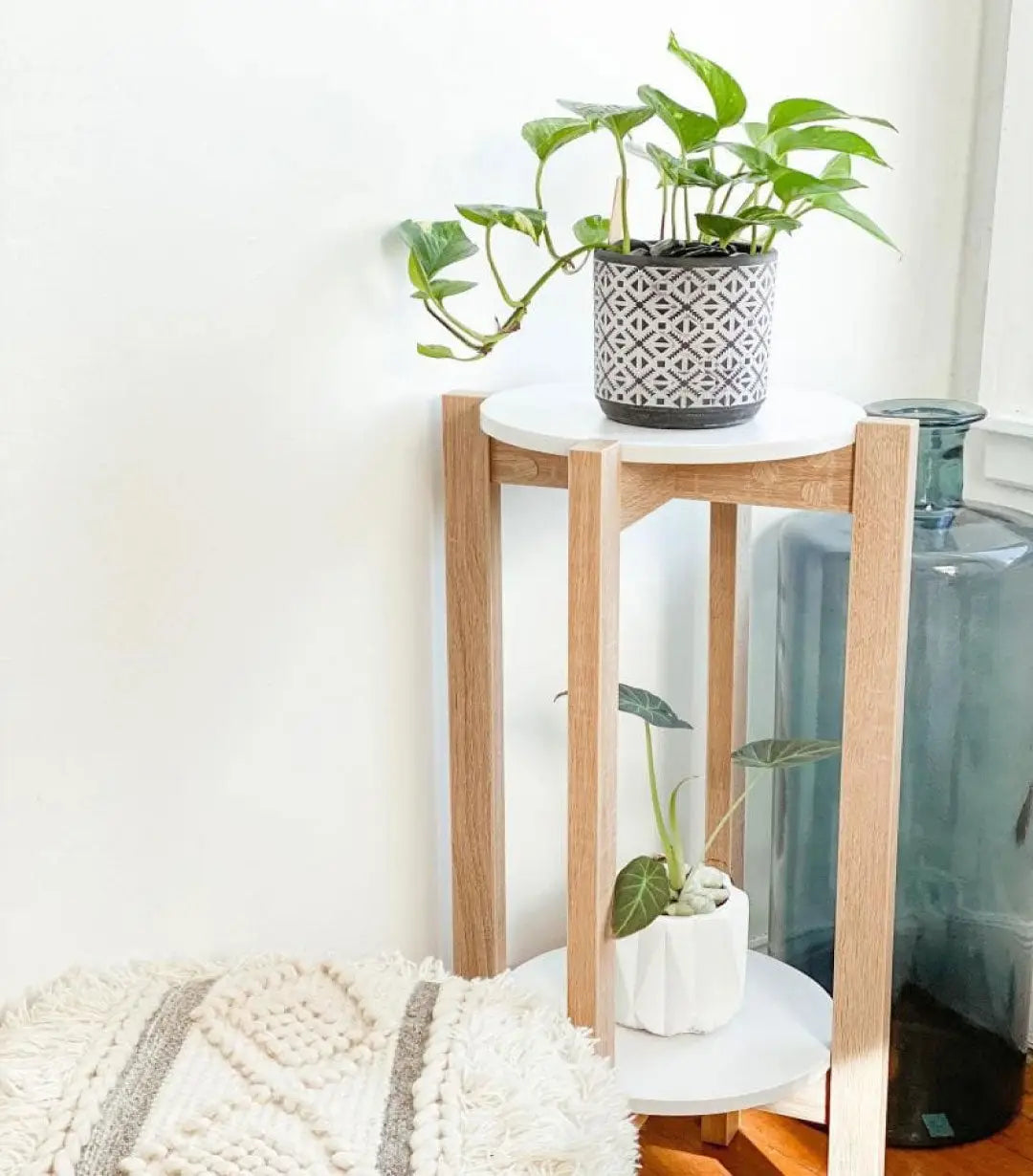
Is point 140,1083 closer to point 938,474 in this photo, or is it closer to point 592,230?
point 592,230

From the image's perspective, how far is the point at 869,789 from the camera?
1.22 m

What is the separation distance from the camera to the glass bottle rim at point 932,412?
1.36m

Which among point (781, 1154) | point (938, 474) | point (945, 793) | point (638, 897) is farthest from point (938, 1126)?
point (938, 474)

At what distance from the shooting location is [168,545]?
1.09m

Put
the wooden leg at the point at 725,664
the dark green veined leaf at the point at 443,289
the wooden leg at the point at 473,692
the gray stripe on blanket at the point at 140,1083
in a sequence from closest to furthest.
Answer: the gray stripe on blanket at the point at 140,1083, the dark green veined leaf at the point at 443,289, the wooden leg at the point at 473,692, the wooden leg at the point at 725,664

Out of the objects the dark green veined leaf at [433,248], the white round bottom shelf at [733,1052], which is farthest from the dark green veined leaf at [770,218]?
the white round bottom shelf at [733,1052]

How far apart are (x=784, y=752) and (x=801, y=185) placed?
514mm

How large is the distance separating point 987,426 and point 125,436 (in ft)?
3.29

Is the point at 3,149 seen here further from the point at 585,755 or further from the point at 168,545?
the point at 585,755

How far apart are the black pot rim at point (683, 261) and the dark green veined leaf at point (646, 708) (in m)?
0.40

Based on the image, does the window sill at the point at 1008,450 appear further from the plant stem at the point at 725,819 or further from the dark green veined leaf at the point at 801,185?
the dark green veined leaf at the point at 801,185

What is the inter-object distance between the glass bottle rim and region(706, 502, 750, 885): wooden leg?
174 mm

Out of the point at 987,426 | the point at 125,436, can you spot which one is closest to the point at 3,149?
the point at 125,436

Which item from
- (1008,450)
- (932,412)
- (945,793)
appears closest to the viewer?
(932,412)
